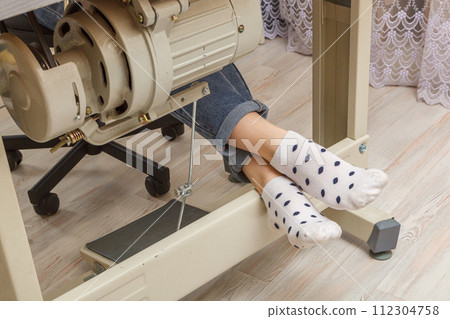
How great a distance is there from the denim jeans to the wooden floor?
0.64 feet

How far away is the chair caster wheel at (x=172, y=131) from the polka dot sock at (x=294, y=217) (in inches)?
26.3

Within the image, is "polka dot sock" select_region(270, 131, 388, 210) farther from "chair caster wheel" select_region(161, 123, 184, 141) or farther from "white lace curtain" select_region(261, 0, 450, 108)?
"white lace curtain" select_region(261, 0, 450, 108)

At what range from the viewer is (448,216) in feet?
4.89

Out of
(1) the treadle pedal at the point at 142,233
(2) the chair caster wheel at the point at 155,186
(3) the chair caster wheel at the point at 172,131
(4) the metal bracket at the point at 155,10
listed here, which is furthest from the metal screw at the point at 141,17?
(3) the chair caster wheel at the point at 172,131

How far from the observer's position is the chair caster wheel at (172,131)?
1.84 meters

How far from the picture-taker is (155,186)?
1627 millimetres

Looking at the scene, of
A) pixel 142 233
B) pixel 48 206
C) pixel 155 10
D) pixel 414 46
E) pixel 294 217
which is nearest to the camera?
pixel 155 10

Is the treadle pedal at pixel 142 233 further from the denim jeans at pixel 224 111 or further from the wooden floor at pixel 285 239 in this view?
the denim jeans at pixel 224 111

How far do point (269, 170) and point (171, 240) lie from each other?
0.23 meters

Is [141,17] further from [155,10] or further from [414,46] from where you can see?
[414,46]

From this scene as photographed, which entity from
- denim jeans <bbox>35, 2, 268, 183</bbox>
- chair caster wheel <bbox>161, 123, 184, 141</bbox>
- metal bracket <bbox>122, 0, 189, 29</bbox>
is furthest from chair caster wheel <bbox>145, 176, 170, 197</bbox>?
metal bracket <bbox>122, 0, 189, 29</bbox>

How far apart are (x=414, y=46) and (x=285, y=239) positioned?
0.83 m

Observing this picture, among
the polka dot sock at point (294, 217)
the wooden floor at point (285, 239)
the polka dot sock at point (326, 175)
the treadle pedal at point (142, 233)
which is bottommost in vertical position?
the wooden floor at point (285, 239)

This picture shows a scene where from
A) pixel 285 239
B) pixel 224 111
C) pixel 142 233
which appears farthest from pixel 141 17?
pixel 285 239
